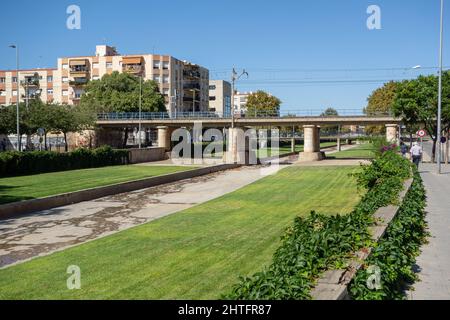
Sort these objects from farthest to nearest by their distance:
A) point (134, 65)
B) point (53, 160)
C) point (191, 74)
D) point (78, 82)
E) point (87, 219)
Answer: point (191, 74) < point (78, 82) < point (134, 65) < point (53, 160) < point (87, 219)

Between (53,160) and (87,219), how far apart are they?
19257 millimetres

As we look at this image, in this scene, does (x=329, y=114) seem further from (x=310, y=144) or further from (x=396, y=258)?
(x=396, y=258)

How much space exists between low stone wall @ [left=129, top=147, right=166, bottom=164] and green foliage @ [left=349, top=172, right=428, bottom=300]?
3803 centimetres

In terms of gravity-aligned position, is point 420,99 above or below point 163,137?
above

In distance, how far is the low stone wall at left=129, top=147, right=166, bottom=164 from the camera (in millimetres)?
46206

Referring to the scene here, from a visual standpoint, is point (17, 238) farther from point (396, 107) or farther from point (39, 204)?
point (396, 107)

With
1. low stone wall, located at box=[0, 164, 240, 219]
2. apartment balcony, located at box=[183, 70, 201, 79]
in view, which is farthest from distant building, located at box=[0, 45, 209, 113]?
low stone wall, located at box=[0, 164, 240, 219]

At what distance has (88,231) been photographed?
13578mm

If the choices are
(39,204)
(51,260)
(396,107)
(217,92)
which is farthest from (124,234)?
(217,92)

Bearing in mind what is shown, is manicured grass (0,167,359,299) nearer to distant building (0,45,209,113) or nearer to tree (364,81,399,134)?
tree (364,81,399,134)

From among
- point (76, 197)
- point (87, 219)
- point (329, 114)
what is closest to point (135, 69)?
point (329, 114)

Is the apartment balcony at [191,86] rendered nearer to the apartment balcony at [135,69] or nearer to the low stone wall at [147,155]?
the apartment balcony at [135,69]

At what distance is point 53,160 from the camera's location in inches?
1312
